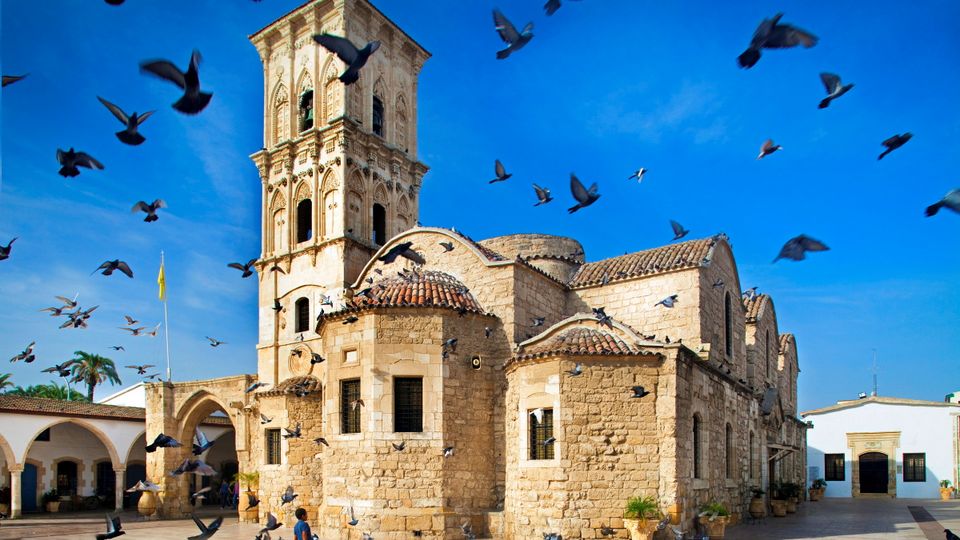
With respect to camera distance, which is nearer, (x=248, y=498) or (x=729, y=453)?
(x=729, y=453)

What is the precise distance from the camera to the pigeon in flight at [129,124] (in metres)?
6.69

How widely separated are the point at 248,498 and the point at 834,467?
24.5 m

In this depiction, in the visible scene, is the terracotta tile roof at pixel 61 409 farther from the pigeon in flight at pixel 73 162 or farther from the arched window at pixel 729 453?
the arched window at pixel 729 453

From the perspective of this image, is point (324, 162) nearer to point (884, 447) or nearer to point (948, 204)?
point (948, 204)

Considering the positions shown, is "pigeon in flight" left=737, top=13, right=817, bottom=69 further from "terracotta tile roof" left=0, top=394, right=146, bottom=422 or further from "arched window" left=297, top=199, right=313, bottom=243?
"terracotta tile roof" left=0, top=394, right=146, bottom=422

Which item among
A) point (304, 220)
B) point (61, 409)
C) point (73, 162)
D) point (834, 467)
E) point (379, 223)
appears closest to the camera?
point (73, 162)

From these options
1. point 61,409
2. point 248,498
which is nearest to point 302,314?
point 248,498

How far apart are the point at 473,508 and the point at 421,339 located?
11.4ft

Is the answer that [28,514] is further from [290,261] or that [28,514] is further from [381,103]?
[381,103]

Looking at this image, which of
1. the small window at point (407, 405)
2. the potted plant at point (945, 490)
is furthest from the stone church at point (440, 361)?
the potted plant at point (945, 490)

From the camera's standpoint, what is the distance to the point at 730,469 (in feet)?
57.2

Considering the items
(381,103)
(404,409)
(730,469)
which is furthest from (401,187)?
(730,469)

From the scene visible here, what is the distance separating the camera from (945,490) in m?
27.9

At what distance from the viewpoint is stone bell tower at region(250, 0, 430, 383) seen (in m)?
21.2
